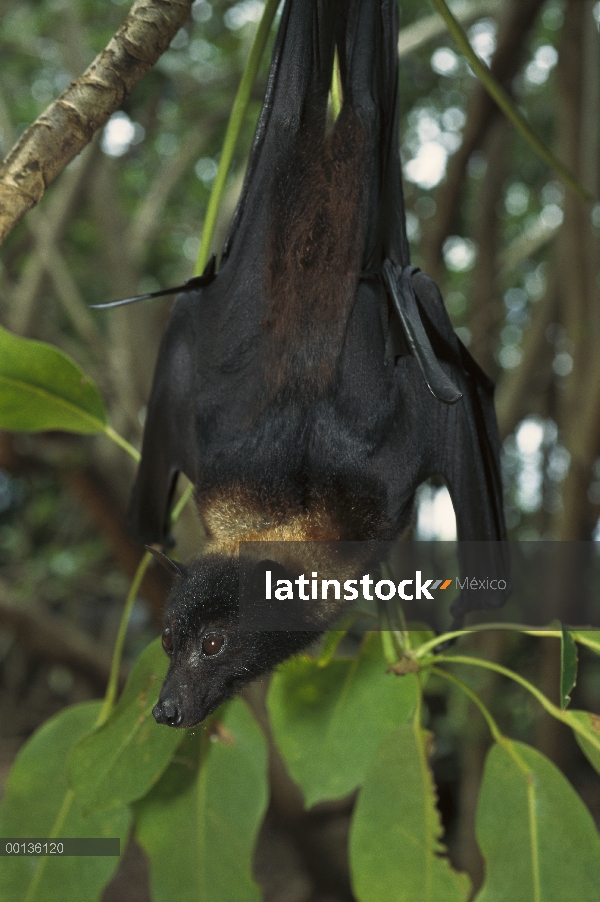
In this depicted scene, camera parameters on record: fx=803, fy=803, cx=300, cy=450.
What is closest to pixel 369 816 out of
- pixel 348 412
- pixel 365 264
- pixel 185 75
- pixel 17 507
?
pixel 348 412

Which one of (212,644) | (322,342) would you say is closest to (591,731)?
(212,644)

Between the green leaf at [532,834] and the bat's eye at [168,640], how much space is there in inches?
27.8

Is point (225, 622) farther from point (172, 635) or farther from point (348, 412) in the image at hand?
point (348, 412)

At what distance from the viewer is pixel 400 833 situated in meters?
1.49

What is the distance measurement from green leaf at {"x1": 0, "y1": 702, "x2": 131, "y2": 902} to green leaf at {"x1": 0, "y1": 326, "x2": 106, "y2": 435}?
677mm

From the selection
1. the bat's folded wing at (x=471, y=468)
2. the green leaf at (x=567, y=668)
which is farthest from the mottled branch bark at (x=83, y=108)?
the green leaf at (x=567, y=668)

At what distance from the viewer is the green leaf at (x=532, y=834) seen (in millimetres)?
1423

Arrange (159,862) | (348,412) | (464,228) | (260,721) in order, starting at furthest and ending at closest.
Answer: (464,228)
(260,721)
(159,862)
(348,412)

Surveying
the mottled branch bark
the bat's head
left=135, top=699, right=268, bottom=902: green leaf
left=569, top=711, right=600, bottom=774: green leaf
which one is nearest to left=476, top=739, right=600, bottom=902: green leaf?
left=569, top=711, right=600, bottom=774: green leaf

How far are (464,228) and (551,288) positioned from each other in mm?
1747

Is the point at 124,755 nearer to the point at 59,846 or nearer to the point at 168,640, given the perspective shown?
the point at 168,640

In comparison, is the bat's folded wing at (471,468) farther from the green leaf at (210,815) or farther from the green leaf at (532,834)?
the green leaf at (210,815)

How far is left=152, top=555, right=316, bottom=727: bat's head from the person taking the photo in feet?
3.82

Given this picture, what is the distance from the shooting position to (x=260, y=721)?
338cm
